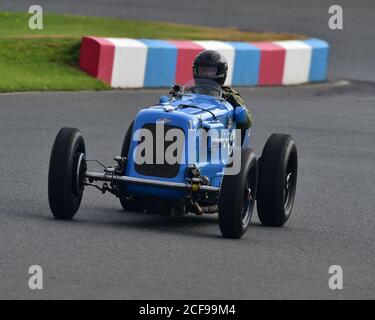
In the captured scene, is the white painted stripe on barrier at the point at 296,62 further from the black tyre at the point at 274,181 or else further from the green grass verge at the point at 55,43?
the black tyre at the point at 274,181

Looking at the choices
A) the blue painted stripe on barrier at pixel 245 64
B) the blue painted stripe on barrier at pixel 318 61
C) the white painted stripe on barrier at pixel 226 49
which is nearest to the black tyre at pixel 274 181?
the white painted stripe on barrier at pixel 226 49

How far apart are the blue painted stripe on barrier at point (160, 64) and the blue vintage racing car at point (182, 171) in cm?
873

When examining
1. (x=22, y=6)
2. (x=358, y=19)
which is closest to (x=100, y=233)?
(x=22, y=6)

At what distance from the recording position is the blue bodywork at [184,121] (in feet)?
30.0

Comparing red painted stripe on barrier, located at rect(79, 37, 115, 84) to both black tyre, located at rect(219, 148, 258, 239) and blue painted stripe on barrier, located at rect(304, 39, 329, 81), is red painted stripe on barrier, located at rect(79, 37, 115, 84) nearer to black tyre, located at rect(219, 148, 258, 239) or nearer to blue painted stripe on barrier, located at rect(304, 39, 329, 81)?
blue painted stripe on barrier, located at rect(304, 39, 329, 81)

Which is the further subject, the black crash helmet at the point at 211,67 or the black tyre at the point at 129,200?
the black crash helmet at the point at 211,67

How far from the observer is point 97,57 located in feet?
58.2

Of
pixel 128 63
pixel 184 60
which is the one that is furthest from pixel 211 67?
pixel 184 60

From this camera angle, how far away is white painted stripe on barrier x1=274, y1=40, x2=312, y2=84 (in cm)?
2059

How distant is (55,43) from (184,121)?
952cm

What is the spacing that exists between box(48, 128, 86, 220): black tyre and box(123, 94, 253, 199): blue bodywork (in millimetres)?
358

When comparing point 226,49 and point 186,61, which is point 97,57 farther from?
point 226,49

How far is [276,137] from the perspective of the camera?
9.73 metres
